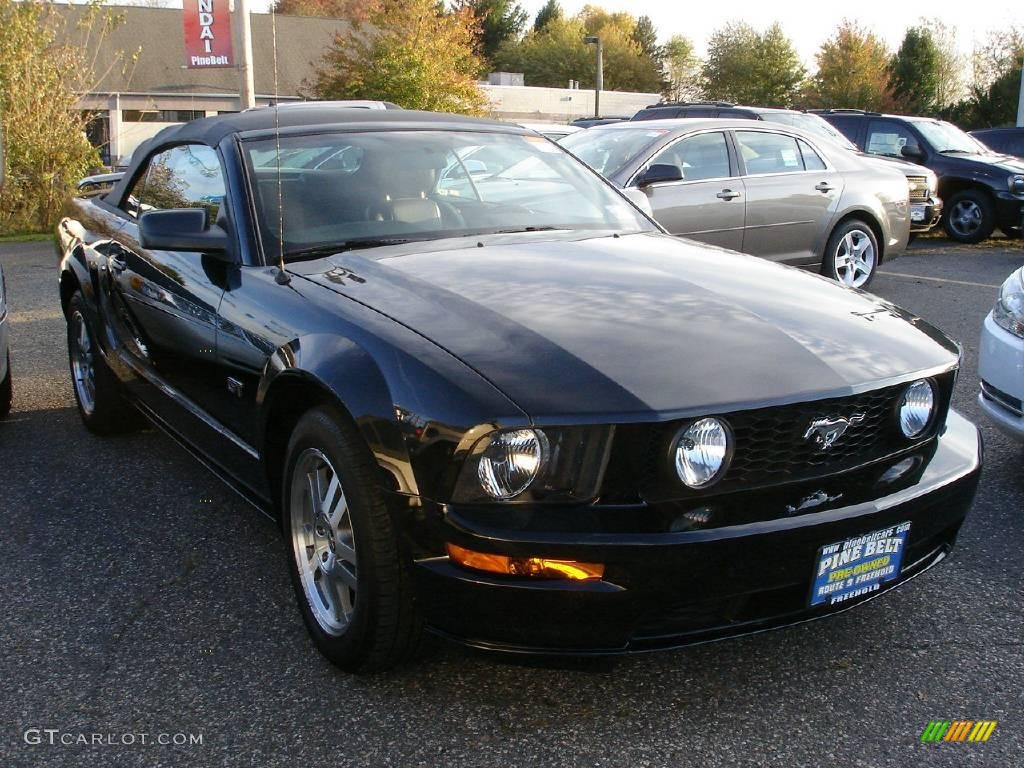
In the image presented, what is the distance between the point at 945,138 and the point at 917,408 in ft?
42.3

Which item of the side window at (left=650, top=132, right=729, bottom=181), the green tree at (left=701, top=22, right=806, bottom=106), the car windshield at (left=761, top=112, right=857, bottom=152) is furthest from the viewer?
the green tree at (left=701, top=22, right=806, bottom=106)

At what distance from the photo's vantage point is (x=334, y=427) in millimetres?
2670

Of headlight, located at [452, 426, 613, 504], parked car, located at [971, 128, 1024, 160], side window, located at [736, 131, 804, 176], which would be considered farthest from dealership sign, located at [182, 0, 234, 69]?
headlight, located at [452, 426, 613, 504]

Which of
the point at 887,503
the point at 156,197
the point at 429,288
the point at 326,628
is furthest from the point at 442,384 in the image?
the point at 156,197

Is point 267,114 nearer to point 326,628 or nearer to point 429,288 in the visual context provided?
point 429,288

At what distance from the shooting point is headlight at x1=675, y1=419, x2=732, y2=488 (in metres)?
2.38

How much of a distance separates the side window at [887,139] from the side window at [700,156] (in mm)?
6255

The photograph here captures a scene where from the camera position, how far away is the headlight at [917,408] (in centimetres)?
274

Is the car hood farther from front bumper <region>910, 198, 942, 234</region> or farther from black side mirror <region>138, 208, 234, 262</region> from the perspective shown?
front bumper <region>910, 198, 942, 234</region>

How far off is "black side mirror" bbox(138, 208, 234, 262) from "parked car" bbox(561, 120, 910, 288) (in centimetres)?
485

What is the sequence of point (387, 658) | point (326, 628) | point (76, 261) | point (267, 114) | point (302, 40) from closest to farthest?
1. point (387, 658)
2. point (326, 628)
3. point (267, 114)
4. point (76, 261)
5. point (302, 40)

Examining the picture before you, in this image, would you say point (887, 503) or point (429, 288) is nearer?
point (887, 503)

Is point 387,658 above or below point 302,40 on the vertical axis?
below

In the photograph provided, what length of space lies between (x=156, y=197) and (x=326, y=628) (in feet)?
7.76
